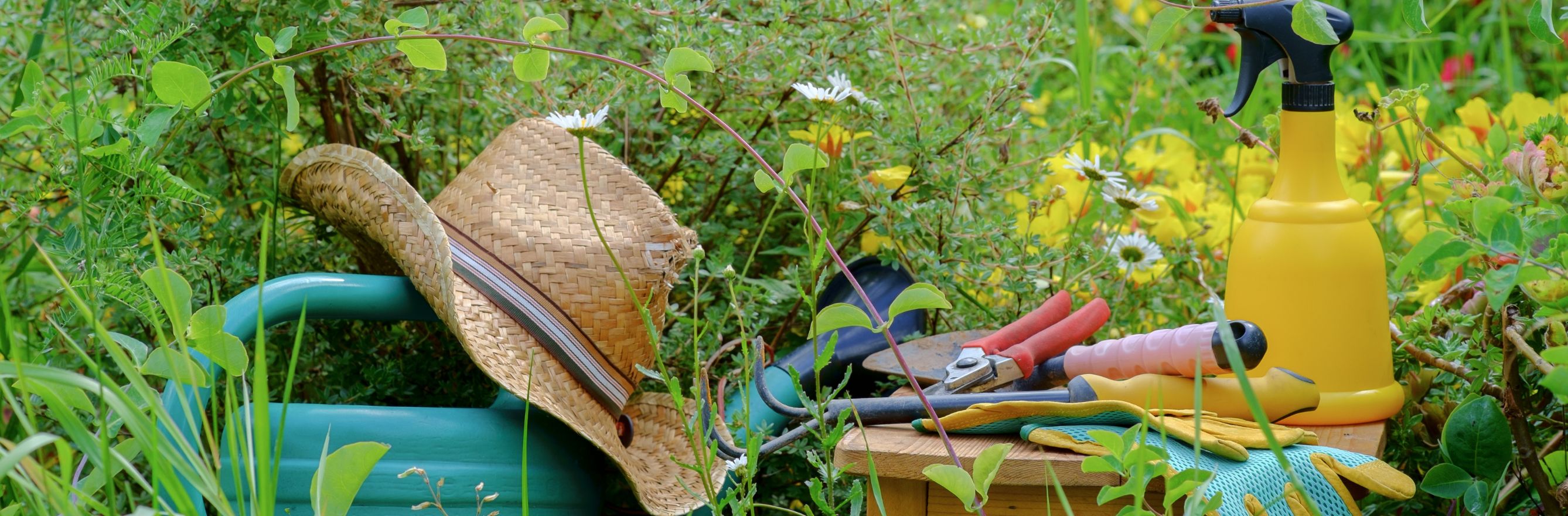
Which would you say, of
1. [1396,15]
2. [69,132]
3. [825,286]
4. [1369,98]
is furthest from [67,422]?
[1396,15]

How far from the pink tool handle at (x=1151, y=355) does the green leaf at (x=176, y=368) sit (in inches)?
27.6

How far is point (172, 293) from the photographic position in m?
0.79

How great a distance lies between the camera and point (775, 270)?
1.62m

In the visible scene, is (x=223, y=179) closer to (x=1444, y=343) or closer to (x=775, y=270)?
(x=775, y=270)

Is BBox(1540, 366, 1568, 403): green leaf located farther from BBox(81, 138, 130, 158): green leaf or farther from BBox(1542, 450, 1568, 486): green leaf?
BBox(81, 138, 130, 158): green leaf

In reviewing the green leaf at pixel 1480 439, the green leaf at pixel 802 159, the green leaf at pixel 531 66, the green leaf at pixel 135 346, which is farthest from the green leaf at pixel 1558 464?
the green leaf at pixel 135 346

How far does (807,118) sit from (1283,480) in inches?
31.9

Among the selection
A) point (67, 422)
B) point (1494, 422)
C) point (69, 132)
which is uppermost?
point (69, 132)

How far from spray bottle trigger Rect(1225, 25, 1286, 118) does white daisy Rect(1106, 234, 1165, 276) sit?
0.41m

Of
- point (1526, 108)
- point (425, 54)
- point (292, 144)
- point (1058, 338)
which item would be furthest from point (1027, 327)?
point (292, 144)

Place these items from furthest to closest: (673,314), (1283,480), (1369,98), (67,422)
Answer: (1369,98), (673,314), (1283,480), (67,422)

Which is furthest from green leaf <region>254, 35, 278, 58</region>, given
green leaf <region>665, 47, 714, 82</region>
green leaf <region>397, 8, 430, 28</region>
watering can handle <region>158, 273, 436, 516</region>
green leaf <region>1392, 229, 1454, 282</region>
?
green leaf <region>1392, 229, 1454, 282</region>

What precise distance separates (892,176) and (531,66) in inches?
21.7

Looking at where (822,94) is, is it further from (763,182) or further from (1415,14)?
(1415,14)
